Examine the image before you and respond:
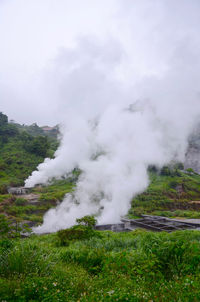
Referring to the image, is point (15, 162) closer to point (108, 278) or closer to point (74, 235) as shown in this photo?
point (74, 235)

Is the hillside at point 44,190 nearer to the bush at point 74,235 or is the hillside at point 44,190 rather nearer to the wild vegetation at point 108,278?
the bush at point 74,235

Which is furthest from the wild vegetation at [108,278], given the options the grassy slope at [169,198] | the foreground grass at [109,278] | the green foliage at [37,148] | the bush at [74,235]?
the green foliage at [37,148]

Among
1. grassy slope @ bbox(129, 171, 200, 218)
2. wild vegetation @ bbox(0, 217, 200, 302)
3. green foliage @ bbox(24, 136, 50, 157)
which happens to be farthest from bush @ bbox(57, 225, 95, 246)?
green foliage @ bbox(24, 136, 50, 157)

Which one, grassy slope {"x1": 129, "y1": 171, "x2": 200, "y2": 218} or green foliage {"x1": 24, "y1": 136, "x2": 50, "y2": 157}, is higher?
green foliage {"x1": 24, "y1": 136, "x2": 50, "y2": 157}

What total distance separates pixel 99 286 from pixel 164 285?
3.52 feet

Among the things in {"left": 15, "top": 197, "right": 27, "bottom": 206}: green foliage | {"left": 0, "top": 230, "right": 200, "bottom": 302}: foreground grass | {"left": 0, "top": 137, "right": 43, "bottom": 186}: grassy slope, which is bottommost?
{"left": 15, "top": 197, "right": 27, "bottom": 206}: green foliage

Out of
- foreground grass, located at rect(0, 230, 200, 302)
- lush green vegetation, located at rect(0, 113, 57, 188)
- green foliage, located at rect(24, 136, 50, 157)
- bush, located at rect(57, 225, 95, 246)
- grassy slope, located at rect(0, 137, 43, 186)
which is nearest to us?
foreground grass, located at rect(0, 230, 200, 302)

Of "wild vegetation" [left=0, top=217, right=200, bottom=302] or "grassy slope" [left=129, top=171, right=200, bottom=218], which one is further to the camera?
"grassy slope" [left=129, top=171, right=200, bottom=218]

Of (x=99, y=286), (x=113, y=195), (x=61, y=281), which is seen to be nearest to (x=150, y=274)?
(x=99, y=286)

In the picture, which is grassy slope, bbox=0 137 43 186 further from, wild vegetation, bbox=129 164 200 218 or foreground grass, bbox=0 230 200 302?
foreground grass, bbox=0 230 200 302

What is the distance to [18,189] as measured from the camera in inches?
1131

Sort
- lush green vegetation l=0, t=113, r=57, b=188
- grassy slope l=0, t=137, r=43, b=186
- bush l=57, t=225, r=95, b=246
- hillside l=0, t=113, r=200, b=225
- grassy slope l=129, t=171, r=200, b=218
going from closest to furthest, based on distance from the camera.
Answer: bush l=57, t=225, r=95, b=246, hillside l=0, t=113, r=200, b=225, grassy slope l=129, t=171, r=200, b=218, grassy slope l=0, t=137, r=43, b=186, lush green vegetation l=0, t=113, r=57, b=188

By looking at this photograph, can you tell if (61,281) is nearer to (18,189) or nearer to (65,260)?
(65,260)

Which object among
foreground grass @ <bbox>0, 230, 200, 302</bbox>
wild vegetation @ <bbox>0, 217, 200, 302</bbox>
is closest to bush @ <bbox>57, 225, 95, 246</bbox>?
wild vegetation @ <bbox>0, 217, 200, 302</bbox>
